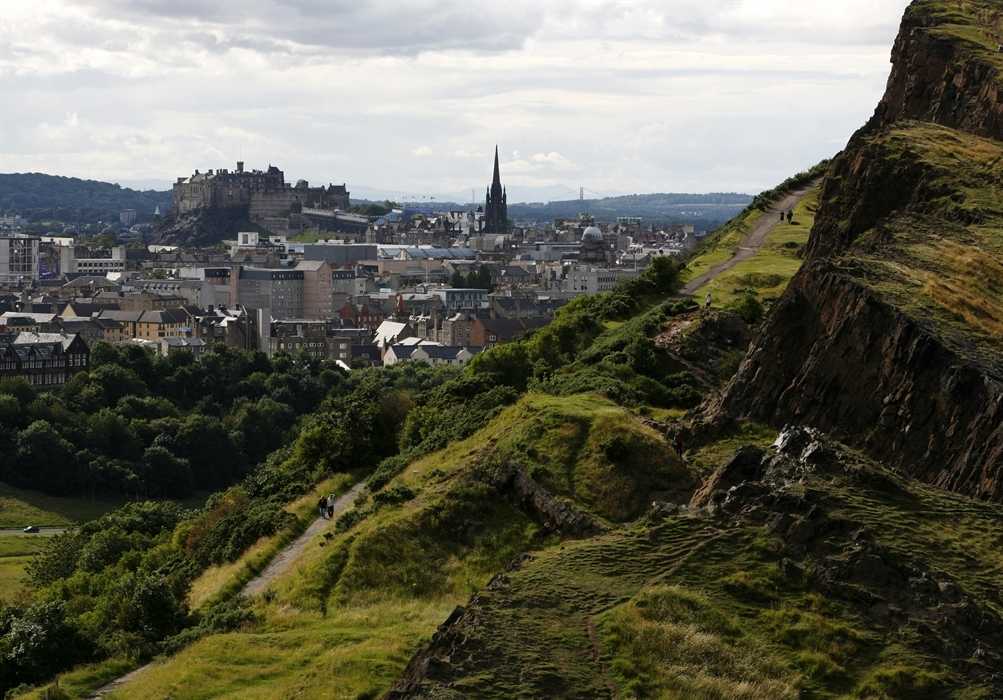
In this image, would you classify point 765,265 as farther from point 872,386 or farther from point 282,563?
point 872,386

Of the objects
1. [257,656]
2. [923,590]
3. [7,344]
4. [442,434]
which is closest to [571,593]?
[923,590]

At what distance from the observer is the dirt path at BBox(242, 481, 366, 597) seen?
36656 millimetres

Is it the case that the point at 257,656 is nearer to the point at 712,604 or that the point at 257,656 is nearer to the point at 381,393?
the point at 712,604

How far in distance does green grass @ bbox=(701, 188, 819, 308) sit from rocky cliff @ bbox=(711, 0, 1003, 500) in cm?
978

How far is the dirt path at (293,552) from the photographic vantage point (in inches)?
1443

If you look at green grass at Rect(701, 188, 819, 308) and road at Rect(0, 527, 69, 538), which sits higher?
green grass at Rect(701, 188, 819, 308)

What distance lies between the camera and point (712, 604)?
66.6 feet

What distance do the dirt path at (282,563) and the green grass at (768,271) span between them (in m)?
13.6

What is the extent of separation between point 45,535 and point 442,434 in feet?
174

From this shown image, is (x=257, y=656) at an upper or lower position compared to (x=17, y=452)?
upper

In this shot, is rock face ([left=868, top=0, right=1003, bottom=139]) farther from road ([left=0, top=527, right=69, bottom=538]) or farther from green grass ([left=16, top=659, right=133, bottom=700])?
Answer: road ([left=0, top=527, right=69, bottom=538])

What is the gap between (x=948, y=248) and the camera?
35.4m

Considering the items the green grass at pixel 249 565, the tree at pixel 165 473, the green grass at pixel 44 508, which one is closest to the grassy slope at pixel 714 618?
the green grass at pixel 249 565

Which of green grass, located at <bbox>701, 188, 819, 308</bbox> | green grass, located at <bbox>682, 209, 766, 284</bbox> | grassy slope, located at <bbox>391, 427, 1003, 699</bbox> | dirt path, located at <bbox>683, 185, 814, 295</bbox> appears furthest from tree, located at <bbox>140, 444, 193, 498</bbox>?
grassy slope, located at <bbox>391, 427, 1003, 699</bbox>
